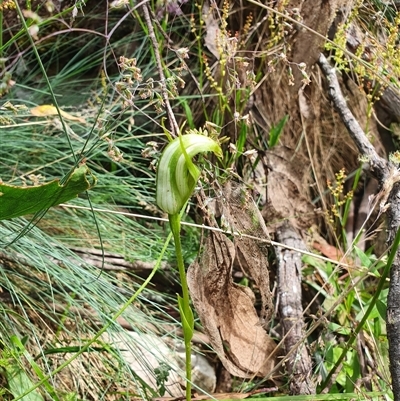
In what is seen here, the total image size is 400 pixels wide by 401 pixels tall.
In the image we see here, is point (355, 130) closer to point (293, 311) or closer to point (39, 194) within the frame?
point (293, 311)

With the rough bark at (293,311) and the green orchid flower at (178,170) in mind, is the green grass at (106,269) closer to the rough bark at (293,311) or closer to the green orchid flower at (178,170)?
the rough bark at (293,311)

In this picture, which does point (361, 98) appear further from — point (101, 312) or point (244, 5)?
A: point (101, 312)

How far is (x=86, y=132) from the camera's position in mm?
1821

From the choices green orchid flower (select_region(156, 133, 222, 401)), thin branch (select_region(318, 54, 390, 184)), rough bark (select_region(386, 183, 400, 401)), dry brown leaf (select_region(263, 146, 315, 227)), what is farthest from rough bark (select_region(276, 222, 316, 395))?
green orchid flower (select_region(156, 133, 222, 401))

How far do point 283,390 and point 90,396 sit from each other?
0.40 metres

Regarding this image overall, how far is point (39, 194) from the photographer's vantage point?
0.99 meters

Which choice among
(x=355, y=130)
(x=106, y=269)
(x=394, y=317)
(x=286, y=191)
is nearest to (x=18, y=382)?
(x=106, y=269)

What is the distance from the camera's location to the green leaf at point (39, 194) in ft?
3.13

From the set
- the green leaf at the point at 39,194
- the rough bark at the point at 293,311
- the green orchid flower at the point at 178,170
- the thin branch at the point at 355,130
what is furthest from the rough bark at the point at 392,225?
the green leaf at the point at 39,194

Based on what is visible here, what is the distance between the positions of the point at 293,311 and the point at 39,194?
2.12ft

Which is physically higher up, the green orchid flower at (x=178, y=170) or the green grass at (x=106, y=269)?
the green orchid flower at (x=178, y=170)

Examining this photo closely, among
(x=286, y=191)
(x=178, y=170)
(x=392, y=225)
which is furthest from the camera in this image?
(x=286, y=191)

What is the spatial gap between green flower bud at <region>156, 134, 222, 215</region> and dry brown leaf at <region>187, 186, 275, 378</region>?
11.0 inches

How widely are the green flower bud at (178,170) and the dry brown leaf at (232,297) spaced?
28 cm
